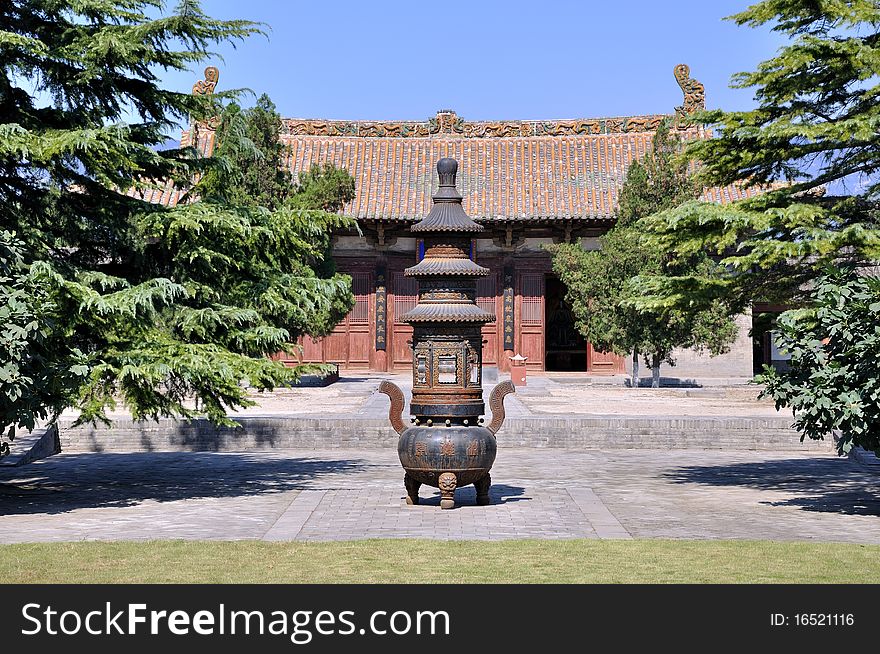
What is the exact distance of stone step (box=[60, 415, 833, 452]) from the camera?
16672 millimetres

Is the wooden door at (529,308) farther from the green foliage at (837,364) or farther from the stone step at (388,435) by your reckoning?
the green foliage at (837,364)

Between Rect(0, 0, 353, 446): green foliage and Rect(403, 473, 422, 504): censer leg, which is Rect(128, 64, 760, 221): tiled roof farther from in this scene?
Rect(403, 473, 422, 504): censer leg

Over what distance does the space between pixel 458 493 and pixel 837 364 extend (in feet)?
13.3

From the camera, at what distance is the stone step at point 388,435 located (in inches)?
656

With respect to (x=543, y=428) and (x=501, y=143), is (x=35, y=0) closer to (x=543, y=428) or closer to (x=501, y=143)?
(x=543, y=428)

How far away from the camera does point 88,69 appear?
1081cm

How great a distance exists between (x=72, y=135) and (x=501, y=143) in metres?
24.1

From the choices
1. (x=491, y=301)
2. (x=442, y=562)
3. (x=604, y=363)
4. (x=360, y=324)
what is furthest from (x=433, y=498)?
(x=604, y=363)

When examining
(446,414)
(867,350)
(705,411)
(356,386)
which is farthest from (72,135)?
(356,386)

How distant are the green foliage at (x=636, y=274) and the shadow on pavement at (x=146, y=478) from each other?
37.4 ft

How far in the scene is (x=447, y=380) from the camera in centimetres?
1059

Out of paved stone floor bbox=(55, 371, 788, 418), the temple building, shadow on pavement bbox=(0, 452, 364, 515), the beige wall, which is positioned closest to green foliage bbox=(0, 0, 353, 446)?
shadow on pavement bbox=(0, 452, 364, 515)

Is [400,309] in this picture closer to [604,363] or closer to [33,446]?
[604,363]

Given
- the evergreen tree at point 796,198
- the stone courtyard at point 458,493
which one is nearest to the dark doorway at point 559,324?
the stone courtyard at point 458,493
